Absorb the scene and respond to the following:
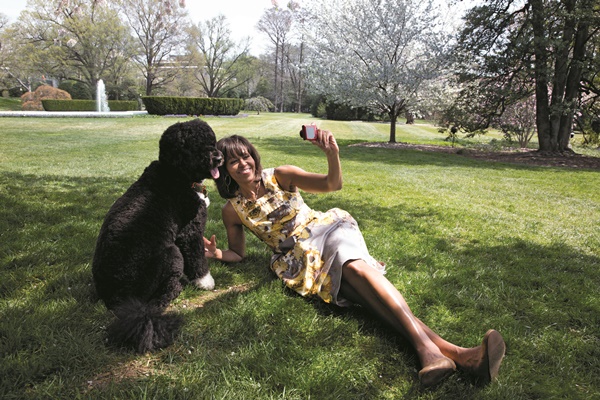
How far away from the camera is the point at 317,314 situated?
2.55 metres

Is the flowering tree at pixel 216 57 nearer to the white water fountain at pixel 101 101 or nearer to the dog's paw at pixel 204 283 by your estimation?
the white water fountain at pixel 101 101

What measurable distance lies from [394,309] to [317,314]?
62 centimetres

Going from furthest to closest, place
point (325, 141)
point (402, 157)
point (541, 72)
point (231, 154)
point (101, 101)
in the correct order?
point (101, 101)
point (402, 157)
point (541, 72)
point (231, 154)
point (325, 141)

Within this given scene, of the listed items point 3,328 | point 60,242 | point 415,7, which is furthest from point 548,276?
point 415,7

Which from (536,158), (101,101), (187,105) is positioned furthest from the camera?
(101,101)

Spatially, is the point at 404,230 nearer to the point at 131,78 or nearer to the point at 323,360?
the point at 323,360

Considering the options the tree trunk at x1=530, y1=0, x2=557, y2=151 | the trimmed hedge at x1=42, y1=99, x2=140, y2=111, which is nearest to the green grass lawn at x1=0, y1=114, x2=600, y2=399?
the tree trunk at x1=530, y1=0, x2=557, y2=151

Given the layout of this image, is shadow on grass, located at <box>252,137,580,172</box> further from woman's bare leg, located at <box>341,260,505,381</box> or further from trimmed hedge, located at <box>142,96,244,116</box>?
trimmed hedge, located at <box>142,96,244,116</box>

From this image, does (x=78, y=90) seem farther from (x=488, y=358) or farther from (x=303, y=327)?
(x=488, y=358)

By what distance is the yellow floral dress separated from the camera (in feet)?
8.42

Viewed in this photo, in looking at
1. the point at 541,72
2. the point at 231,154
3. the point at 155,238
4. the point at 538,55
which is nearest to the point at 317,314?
the point at 155,238

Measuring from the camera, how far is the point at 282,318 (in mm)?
2506

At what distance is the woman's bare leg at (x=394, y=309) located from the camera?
1.86 m

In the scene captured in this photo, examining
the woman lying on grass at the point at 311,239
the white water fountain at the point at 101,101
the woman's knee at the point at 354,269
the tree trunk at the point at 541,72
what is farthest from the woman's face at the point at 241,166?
the white water fountain at the point at 101,101
